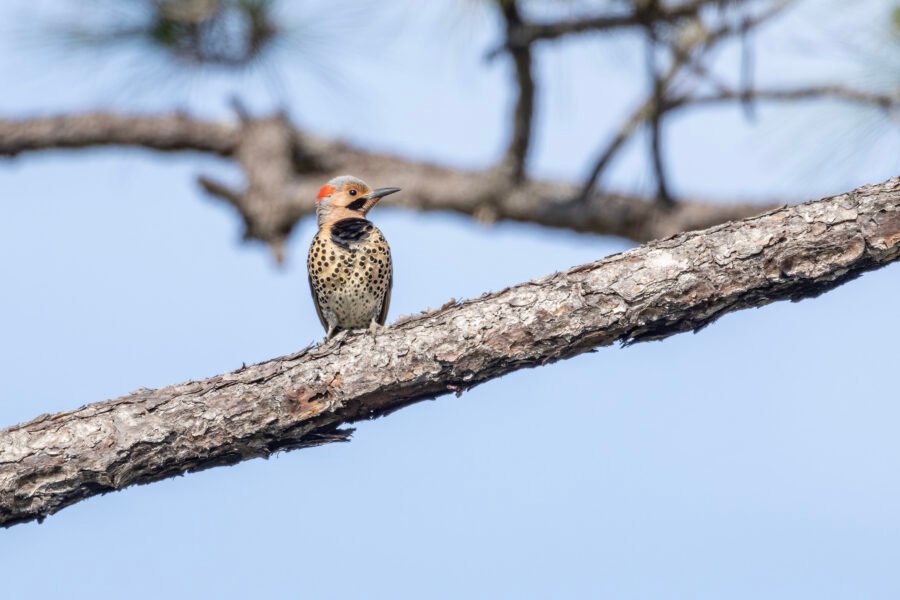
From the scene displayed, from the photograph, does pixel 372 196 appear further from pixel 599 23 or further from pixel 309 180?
pixel 309 180

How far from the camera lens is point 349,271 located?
5719 mm

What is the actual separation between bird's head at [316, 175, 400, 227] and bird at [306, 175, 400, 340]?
0.01 m

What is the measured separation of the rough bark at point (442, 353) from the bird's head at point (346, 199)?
6.53ft

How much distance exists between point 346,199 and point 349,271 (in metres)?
0.59

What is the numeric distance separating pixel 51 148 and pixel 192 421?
4.61 metres

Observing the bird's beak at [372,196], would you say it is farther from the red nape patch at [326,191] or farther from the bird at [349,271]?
the red nape patch at [326,191]

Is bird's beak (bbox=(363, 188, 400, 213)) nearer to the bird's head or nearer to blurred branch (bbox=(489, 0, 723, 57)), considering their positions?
the bird's head

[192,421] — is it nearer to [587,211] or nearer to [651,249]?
[651,249]

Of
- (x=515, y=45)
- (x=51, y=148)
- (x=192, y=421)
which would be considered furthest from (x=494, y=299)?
(x=51, y=148)

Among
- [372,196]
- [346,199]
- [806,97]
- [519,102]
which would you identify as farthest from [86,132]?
[806,97]

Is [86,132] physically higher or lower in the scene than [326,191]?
higher

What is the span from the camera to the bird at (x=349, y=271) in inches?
226

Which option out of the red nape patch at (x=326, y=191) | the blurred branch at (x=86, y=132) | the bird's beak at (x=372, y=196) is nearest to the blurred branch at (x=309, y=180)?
the blurred branch at (x=86, y=132)

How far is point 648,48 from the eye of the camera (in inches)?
265
